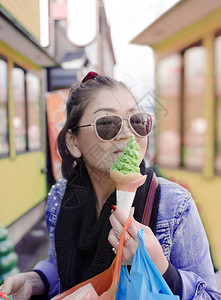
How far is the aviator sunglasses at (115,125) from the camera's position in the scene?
1019 mm

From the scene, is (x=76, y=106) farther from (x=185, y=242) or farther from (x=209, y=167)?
(x=209, y=167)

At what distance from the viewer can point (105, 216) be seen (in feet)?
3.66

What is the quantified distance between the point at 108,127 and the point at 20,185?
3.59m

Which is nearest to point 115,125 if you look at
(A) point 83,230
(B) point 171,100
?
(A) point 83,230

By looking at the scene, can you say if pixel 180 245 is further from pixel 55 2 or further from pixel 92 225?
pixel 55 2

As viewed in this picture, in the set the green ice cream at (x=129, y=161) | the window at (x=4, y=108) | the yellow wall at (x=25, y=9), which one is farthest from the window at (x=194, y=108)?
the green ice cream at (x=129, y=161)

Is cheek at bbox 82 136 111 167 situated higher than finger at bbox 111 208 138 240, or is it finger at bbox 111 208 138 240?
cheek at bbox 82 136 111 167

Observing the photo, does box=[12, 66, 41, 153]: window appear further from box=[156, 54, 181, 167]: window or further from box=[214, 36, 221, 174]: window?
box=[214, 36, 221, 174]: window

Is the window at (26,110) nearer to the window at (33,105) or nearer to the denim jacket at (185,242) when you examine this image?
the window at (33,105)

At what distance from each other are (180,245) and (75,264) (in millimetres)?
494

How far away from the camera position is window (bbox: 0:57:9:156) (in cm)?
365

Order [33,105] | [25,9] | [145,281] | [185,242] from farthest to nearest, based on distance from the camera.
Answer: [33,105]
[25,9]
[185,242]
[145,281]

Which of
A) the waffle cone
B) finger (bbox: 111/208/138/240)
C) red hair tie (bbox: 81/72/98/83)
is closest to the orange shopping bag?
finger (bbox: 111/208/138/240)

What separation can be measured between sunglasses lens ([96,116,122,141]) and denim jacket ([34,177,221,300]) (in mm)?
328
